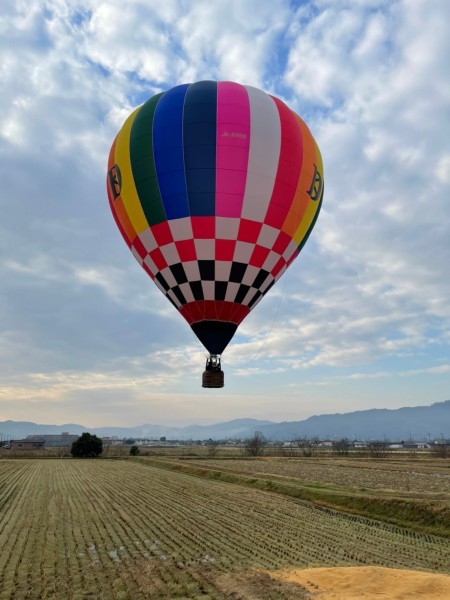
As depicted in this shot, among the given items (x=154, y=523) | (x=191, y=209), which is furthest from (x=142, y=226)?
(x=154, y=523)

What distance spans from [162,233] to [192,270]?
6.75ft

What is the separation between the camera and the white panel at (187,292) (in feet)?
68.3

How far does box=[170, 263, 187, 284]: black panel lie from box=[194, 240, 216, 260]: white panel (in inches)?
39.1

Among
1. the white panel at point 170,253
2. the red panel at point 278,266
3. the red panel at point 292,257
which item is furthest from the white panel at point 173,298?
the red panel at point 292,257

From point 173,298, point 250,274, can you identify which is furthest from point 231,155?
point 173,298

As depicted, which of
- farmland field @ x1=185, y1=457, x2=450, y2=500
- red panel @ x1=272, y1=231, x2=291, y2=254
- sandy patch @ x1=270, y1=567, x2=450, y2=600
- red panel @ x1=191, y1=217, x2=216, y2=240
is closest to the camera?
sandy patch @ x1=270, y1=567, x2=450, y2=600

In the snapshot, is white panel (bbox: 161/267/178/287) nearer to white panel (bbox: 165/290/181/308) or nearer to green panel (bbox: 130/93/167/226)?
white panel (bbox: 165/290/181/308)

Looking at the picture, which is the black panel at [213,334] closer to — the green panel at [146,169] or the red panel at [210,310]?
the red panel at [210,310]

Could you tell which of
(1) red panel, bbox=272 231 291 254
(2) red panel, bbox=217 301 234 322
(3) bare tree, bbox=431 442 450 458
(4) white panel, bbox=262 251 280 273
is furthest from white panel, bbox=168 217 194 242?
(3) bare tree, bbox=431 442 450 458

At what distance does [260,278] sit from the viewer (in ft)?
70.9

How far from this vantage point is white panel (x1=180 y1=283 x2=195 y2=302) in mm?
20828

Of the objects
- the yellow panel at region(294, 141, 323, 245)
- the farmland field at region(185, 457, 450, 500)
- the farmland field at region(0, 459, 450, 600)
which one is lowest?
the farmland field at region(0, 459, 450, 600)

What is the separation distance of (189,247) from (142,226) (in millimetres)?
2682

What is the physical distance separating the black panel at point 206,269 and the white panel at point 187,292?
81 cm
